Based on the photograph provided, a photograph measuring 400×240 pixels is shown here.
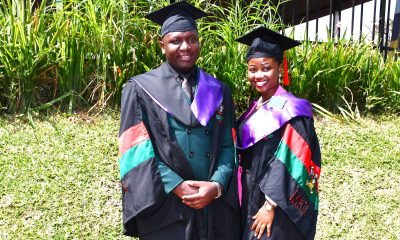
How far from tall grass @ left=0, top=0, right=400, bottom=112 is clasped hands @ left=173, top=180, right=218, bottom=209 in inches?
102

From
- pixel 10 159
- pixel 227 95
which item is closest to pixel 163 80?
pixel 227 95

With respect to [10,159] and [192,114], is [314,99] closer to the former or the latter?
[10,159]

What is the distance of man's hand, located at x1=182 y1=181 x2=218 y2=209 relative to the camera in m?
2.37

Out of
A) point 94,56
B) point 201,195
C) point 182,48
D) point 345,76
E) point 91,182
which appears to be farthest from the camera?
point 345,76

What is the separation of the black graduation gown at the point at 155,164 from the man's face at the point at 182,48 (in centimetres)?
10

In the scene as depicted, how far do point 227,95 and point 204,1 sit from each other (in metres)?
3.28

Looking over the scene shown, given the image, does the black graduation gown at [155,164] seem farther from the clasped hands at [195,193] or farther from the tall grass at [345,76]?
the tall grass at [345,76]

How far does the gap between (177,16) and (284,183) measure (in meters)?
0.94

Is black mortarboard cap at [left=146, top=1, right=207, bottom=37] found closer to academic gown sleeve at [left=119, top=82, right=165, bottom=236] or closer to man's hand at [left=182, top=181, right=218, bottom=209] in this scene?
academic gown sleeve at [left=119, top=82, right=165, bottom=236]

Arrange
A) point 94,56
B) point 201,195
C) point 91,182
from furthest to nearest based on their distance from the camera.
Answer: point 94,56 < point 91,182 < point 201,195

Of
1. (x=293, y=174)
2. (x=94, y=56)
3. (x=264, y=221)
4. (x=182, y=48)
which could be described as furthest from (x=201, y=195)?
(x=94, y=56)

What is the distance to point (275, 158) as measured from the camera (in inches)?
99.9

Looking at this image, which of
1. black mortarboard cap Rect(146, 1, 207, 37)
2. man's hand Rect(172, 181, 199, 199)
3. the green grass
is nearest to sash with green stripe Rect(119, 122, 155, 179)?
man's hand Rect(172, 181, 199, 199)

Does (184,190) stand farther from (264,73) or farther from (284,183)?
(264,73)
